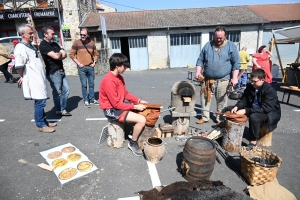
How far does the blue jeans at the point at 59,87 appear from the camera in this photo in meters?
4.76

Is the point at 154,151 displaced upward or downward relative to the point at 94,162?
upward

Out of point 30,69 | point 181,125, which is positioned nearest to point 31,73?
point 30,69

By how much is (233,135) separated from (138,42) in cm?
1325

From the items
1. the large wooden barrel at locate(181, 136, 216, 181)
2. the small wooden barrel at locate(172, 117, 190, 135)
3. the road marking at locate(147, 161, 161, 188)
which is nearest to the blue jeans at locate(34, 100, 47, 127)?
the road marking at locate(147, 161, 161, 188)

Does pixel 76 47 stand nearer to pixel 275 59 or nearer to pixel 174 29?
pixel 174 29

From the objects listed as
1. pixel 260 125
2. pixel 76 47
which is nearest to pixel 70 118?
pixel 76 47

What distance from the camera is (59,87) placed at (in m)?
4.86

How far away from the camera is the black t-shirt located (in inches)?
175

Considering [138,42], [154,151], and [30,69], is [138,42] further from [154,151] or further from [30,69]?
[154,151]

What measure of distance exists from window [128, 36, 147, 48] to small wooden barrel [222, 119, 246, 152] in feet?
42.7

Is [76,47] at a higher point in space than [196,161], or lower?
higher

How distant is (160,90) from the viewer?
8422 mm

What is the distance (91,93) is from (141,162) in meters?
3.61

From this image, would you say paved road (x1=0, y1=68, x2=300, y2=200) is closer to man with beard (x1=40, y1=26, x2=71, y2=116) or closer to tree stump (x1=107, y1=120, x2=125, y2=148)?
tree stump (x1=107, y1=120, x2=125, y2=148)
